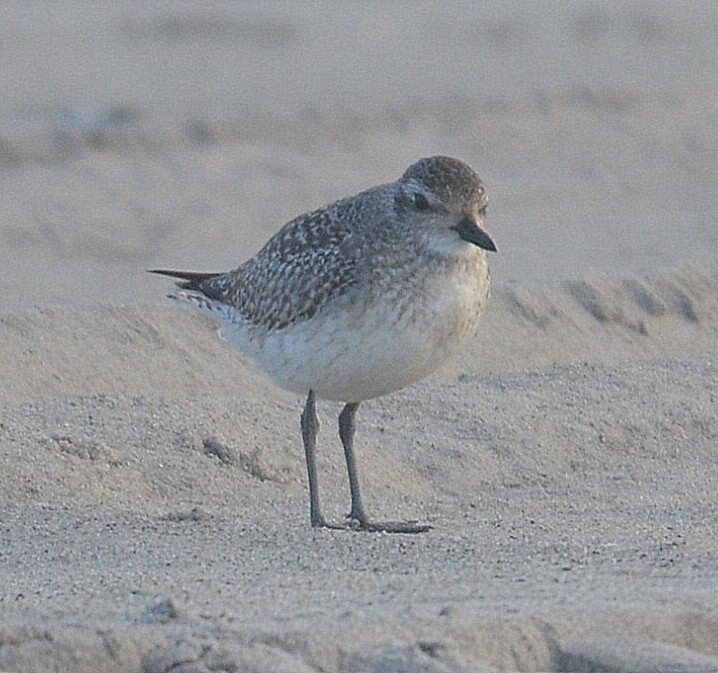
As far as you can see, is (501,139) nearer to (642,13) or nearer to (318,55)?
(318,55)

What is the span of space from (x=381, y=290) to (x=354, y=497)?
104 centimetres

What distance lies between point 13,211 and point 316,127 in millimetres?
4058

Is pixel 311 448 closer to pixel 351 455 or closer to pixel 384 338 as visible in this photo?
pixel 351 455

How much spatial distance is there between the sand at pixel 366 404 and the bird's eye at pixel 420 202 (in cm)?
128

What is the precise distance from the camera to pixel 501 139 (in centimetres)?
1784

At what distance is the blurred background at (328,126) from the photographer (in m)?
14.2

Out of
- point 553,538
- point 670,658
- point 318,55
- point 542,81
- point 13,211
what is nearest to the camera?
point 670,658

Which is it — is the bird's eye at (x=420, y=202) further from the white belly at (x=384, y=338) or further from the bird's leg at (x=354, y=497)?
the bird's leg at (x=354, y=497)

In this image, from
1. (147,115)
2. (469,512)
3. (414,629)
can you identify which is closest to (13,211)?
(147,115)

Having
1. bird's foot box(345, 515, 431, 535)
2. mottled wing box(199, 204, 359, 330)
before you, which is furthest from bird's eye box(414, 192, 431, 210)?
bird's foot box(345, 515, 431, 535)

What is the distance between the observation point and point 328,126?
59.4 ft

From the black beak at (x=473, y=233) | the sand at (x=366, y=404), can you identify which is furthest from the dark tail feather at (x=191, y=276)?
the black beak at (x=473, y=233)

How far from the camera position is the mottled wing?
8195 millimetres

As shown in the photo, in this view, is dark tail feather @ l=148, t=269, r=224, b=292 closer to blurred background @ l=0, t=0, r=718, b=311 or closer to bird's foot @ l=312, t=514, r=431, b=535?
bird's foot @ l=312, t=514, r=431, b=535
